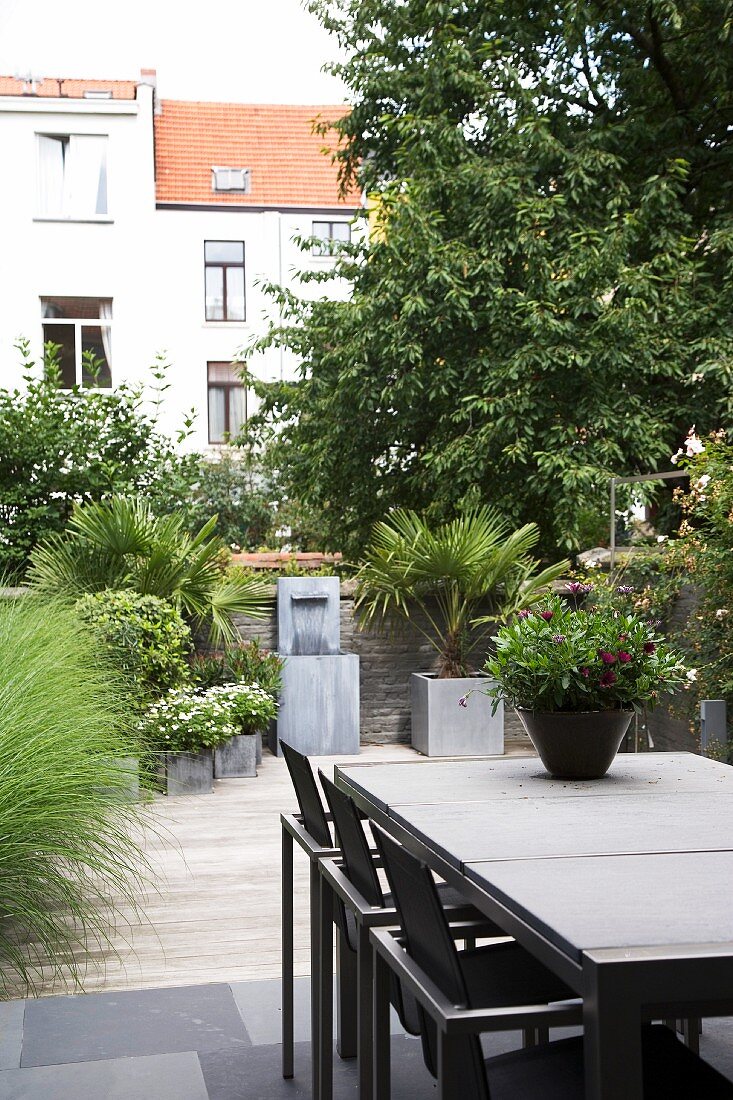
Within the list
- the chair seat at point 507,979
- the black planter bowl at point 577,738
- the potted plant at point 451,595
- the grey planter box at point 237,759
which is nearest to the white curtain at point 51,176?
the potted plant at point 451,595

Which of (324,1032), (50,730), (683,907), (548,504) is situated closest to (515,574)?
(548,504)

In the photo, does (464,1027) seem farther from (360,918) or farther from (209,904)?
(209,904)

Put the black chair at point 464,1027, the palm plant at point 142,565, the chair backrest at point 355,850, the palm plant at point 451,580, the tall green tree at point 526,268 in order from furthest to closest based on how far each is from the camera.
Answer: the tall green tree at point 526,268 → the palm plant at point 451,580 → the palm plant at point 142,565 → the chair backrest at point 355,850 → the black chair at point 464,1027

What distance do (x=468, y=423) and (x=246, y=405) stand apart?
10.0 m

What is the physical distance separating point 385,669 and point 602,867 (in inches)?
302

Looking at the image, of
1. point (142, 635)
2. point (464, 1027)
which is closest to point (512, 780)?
point (464, 1027)

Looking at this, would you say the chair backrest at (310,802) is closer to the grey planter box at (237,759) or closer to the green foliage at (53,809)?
the green foliage at (53,809)

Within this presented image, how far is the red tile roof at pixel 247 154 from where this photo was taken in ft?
70.0

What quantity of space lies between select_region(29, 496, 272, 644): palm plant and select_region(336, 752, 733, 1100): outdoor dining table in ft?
18.0

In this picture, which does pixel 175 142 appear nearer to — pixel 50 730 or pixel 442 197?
pixel 442 197

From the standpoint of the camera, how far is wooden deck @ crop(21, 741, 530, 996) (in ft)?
12.9

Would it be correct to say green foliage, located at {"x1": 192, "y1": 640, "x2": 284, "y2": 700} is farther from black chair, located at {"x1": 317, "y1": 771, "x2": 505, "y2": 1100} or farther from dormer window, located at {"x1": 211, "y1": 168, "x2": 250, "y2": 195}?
dormer window, located at {"x1": 211, "y1": 168, "x2": 250, "y2": 195}

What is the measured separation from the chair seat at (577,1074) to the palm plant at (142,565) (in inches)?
248

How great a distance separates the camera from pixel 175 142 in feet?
73.3
